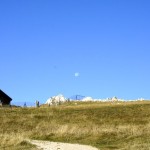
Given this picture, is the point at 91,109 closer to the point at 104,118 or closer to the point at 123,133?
the point at 104,118

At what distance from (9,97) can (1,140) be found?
201 feet

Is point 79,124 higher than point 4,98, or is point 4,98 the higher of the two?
point 4,98

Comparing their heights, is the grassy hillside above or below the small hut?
below

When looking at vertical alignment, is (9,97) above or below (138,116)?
above

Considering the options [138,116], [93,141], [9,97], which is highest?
[9,97]

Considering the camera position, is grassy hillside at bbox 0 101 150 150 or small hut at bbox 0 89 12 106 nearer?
grassy hillside at bbox 0 101 150 150

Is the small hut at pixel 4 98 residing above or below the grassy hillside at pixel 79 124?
above

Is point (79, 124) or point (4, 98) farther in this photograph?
point (4, 98)

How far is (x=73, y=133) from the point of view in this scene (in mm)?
38969

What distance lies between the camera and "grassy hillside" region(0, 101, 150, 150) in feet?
116

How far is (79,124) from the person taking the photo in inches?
2167

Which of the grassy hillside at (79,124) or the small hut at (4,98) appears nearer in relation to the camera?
the grassy hillside at (79,124)

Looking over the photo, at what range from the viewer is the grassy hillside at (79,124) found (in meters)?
35.2

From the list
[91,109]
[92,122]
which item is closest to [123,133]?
[92,122]
